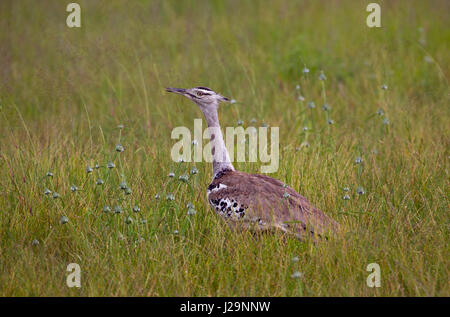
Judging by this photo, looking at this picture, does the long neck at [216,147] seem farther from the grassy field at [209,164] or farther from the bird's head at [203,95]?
the grassy field at [209,164]

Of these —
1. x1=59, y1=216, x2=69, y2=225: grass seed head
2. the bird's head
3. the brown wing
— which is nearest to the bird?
the brown wing

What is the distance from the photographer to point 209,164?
4.60 metres

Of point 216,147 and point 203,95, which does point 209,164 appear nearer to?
point 216,147

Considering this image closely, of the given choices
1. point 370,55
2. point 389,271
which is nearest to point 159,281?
point 389,271

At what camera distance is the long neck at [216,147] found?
417cm

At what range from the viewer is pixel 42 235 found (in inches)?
146

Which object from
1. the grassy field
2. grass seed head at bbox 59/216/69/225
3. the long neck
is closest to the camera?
the grassy field

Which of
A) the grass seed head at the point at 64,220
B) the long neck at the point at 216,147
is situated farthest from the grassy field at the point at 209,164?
the long neck at the point at 216,147

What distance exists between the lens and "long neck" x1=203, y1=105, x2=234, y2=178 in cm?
417

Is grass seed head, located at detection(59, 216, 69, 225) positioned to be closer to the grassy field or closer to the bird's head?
the grassy field

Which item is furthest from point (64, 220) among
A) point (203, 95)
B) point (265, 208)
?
point (203, 95)

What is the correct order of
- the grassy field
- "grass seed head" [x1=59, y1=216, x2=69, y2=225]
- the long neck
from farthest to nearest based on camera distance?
the long neck → "grass seed head" [x1=59, y1=216, x2=69, y2=225] → the grassy field
